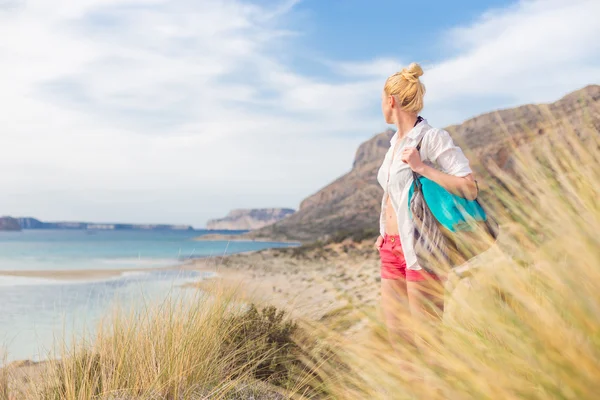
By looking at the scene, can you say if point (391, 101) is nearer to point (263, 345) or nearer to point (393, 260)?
point (393, 260)

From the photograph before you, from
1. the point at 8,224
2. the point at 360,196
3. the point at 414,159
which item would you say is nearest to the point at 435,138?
the point at 414,159

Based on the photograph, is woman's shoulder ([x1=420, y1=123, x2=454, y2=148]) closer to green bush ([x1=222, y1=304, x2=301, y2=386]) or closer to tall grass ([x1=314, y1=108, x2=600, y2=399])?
tall grass ([x1=314, y1=108, x2=600, y2=399])

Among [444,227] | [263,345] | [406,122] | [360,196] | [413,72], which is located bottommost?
[263,345]

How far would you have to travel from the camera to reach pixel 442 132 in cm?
248

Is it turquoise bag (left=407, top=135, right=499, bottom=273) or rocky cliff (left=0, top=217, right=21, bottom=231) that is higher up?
rocky cliff (left=0, top=217, right=21, bottom=231)

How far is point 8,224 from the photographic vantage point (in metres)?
153

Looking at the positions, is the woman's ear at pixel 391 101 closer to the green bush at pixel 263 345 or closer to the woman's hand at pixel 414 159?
the woman's hand at pixel 414 159

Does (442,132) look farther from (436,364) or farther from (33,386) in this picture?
(33,386)

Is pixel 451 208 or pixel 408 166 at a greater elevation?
pixel 408 166

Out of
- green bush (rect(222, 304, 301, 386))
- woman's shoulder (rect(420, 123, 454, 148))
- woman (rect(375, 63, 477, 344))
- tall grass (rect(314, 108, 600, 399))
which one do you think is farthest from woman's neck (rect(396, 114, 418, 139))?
green bush (rect(222, 304, 301, 386))

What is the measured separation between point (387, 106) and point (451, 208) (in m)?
0.63

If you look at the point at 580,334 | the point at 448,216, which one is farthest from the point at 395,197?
the point at 580,334

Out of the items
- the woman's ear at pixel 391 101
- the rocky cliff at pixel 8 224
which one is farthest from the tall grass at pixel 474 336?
the rocky cliff at pixel 8 224

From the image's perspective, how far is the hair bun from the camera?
2.50 metres
